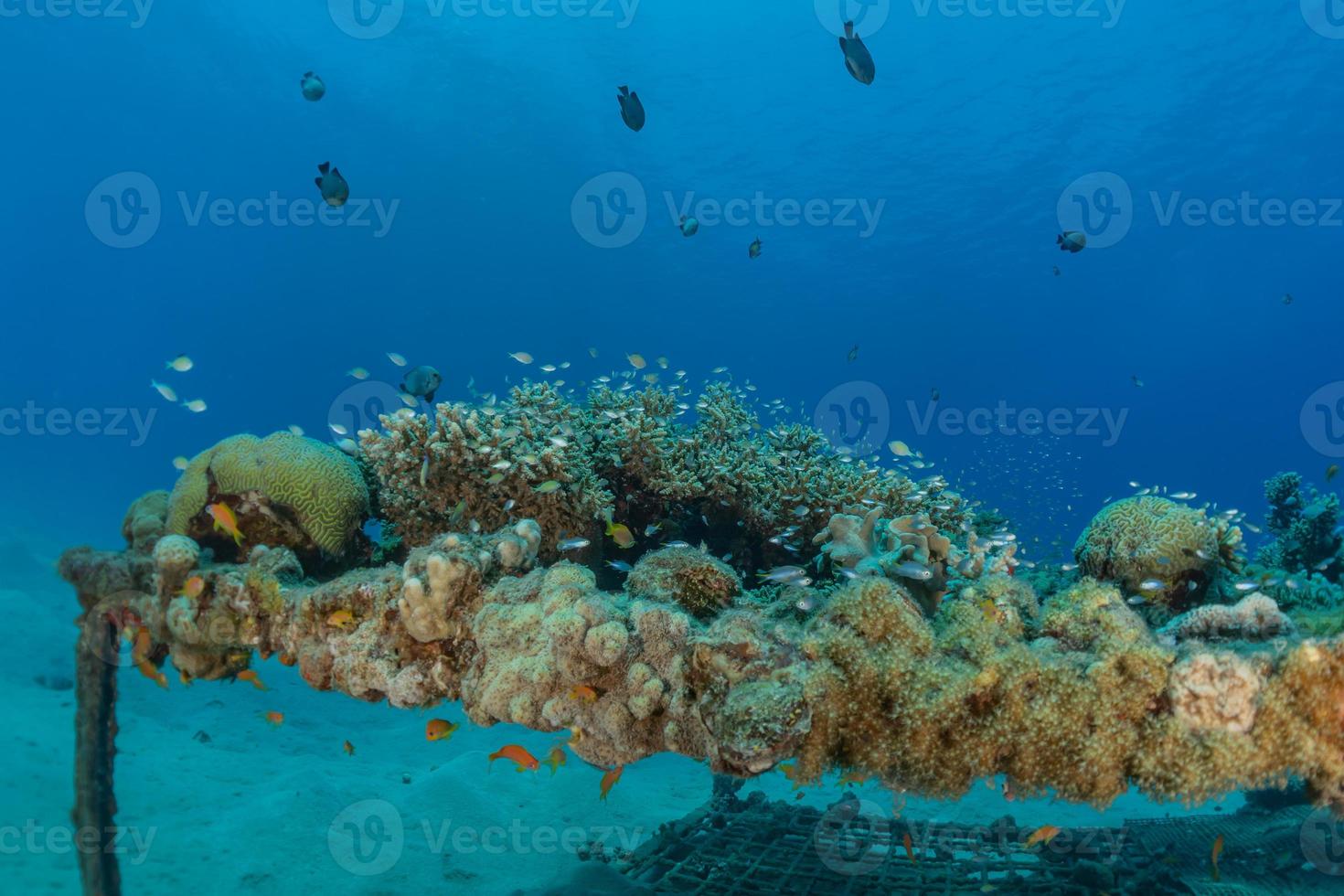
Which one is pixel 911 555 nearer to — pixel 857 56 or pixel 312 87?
pixel 857 56

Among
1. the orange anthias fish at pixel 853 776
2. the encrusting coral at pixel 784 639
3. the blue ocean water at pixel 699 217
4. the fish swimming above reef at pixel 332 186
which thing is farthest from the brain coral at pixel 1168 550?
the fish swimming above reef at pixel 332 186

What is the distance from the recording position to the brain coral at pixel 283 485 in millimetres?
6500

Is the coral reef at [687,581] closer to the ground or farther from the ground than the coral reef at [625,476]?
closer to the ground

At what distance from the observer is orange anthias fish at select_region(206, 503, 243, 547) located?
5.92 m

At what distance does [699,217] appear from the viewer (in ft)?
209

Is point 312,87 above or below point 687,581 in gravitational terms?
above

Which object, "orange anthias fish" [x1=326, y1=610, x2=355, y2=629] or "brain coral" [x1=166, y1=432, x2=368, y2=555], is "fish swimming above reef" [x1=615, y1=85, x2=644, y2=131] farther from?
"orange anthias fish" [x1=326, y1=610, x2=355, y2=629]

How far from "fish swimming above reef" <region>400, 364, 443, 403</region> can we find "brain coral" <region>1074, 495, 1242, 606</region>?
675 cm

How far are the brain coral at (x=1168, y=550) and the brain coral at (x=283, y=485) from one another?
274 inches

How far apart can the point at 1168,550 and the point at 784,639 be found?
3593 millimetres

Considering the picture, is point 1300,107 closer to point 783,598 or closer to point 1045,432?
point 783,598

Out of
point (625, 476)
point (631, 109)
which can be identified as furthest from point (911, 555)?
point (631, 109)

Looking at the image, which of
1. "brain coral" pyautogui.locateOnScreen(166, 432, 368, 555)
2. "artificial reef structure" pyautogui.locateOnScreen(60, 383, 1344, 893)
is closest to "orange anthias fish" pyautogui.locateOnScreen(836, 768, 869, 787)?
"artificial reef structure" pyautogui.locateOnScreen(60, 383, 1344, 893)

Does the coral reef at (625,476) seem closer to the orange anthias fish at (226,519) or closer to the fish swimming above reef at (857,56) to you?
the orange anthias fish at (226,519)
